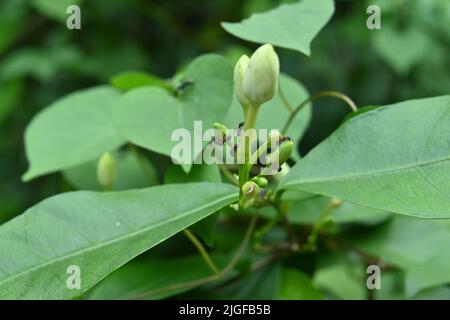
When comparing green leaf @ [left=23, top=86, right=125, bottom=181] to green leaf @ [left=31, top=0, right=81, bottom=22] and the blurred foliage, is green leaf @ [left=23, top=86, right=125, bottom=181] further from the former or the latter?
green leaf @ [left=31, top=0, right=81, bottom=22]

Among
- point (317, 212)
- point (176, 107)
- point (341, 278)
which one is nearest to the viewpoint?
point (176, 107)

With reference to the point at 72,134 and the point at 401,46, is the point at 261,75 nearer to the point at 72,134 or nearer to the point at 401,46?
the point at 72,134

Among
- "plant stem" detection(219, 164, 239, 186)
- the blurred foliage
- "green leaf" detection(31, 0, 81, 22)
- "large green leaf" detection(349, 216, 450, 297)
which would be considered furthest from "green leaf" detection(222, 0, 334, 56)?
"green leaf" detection(31, 0, 81, 22)

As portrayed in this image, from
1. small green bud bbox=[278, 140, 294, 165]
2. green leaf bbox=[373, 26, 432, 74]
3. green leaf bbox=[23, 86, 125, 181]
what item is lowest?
small green bud bbox=[278, 140, 294, 165]

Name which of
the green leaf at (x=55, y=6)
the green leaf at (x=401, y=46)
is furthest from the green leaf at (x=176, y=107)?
the green leaf at (x=55, y=6)

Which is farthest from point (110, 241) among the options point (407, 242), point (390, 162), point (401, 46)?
point (401, 46)

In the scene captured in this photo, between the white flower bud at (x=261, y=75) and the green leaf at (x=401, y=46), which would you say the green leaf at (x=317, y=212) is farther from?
the green leaf at (x=401, y=46)
